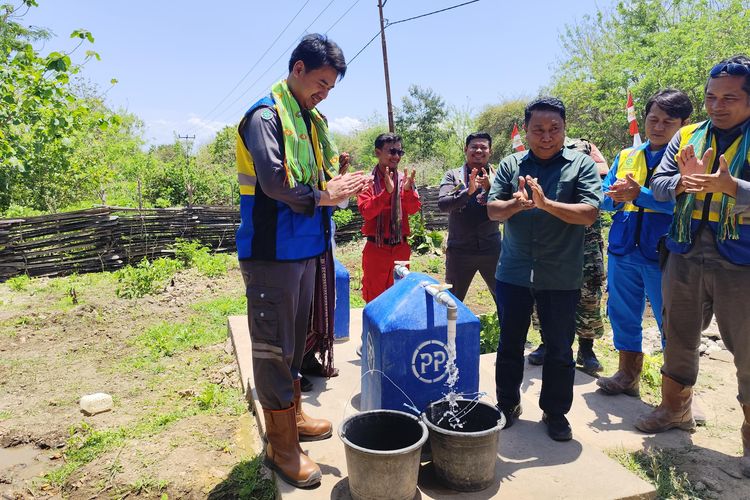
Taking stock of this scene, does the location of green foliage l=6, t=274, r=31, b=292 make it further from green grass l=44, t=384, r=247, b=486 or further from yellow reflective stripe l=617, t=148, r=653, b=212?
yellow reflective stripe l=617, t=148, r=653, b=212

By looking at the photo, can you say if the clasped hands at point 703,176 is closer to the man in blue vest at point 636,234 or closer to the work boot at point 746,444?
the man in blue vest at point 636,234

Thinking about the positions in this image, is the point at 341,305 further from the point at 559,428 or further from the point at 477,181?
the point at 559,428

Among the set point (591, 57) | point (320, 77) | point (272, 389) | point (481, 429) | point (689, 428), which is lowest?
point (689, 428)

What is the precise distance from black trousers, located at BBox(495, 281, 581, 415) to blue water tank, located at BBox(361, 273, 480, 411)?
1.28ft

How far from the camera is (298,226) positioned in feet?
7.37

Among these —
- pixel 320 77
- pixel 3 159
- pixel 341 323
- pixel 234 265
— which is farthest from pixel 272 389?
pixel 234 265

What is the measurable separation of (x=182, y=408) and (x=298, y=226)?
2.19 meters

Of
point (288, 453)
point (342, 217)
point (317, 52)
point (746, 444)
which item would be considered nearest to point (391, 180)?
point (317, 52)

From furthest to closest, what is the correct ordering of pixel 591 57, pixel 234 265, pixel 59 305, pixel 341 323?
pixel 591 57 → pixel 234 265 → pixel 59 305 → pixel 341 323

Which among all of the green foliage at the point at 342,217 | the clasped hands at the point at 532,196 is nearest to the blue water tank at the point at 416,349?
the clasped hands at the point at 532,196

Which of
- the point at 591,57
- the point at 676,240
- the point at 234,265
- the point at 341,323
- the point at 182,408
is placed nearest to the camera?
the point at 676,240

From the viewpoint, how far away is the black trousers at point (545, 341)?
2.63 meters

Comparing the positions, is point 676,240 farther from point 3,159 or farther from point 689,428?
point 3,159

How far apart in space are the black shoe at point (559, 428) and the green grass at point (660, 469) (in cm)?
30
